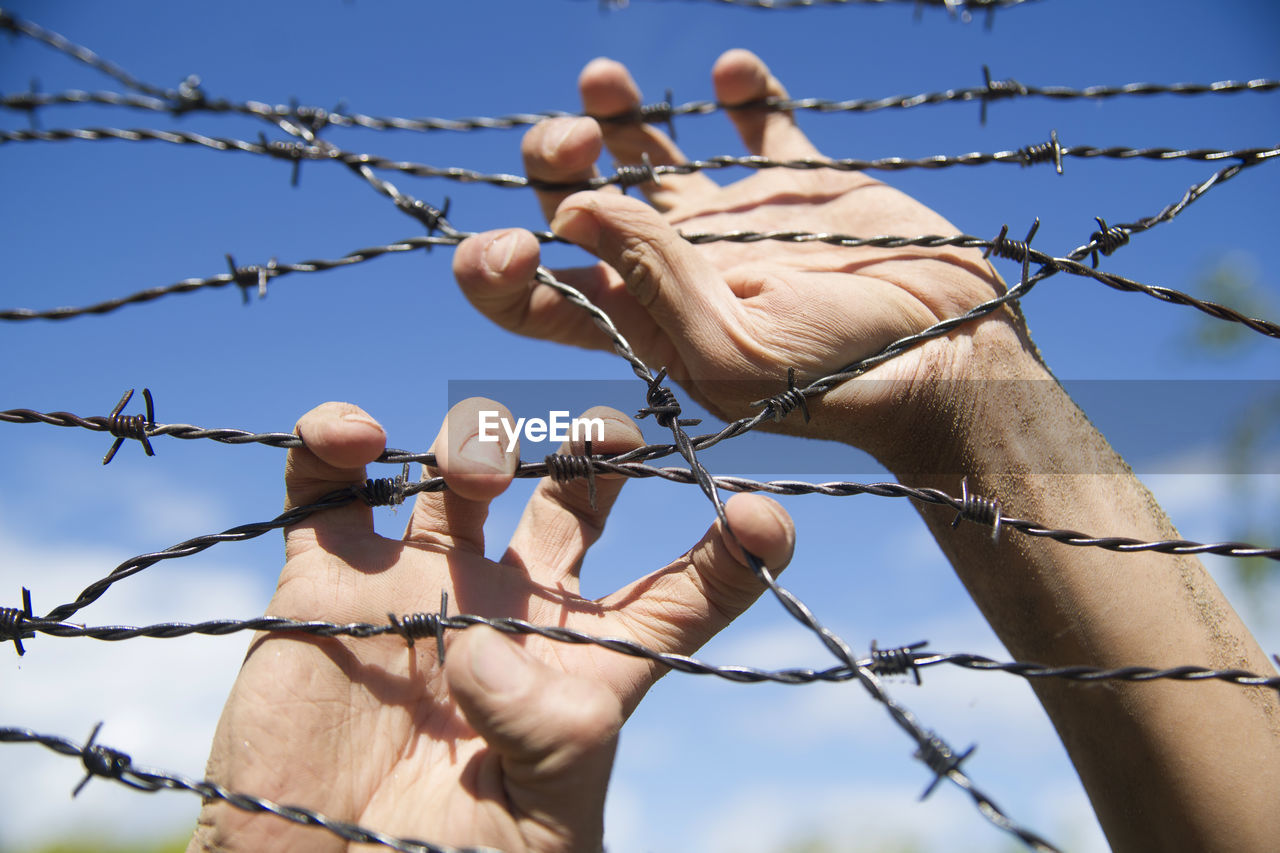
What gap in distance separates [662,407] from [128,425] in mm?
1072

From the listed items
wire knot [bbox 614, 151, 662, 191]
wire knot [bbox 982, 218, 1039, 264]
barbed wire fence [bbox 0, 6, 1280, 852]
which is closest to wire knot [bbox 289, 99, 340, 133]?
barbed wire fence [bbox 0, 6, 1280, 852]

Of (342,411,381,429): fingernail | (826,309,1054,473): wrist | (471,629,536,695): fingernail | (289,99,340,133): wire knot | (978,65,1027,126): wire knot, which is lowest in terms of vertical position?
(471,629,536,695): fingernail

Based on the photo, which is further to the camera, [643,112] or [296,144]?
[643,112]

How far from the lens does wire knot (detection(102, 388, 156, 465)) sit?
158 centimetres

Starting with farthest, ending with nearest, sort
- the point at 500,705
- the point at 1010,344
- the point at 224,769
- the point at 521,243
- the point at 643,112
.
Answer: the point at 643,112
the point at 1010,344
the point at 521,243
the point at 224,769
the point at 500,705

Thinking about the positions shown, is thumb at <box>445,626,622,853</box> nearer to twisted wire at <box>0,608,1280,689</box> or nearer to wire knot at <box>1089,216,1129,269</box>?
twisted wire at <box>0,608,1280,689</box>

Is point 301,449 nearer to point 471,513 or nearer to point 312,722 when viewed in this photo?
point 471,513

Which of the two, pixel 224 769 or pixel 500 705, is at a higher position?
pixel 500 705

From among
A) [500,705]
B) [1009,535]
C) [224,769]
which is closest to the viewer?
[500,705]

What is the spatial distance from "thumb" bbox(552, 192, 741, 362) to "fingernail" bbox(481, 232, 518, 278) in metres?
0.15

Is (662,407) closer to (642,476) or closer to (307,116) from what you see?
(642,476)

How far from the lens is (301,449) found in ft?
5.25

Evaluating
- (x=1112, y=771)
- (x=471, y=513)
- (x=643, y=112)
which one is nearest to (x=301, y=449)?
(x=471, y=513)

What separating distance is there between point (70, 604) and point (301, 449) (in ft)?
1.68
